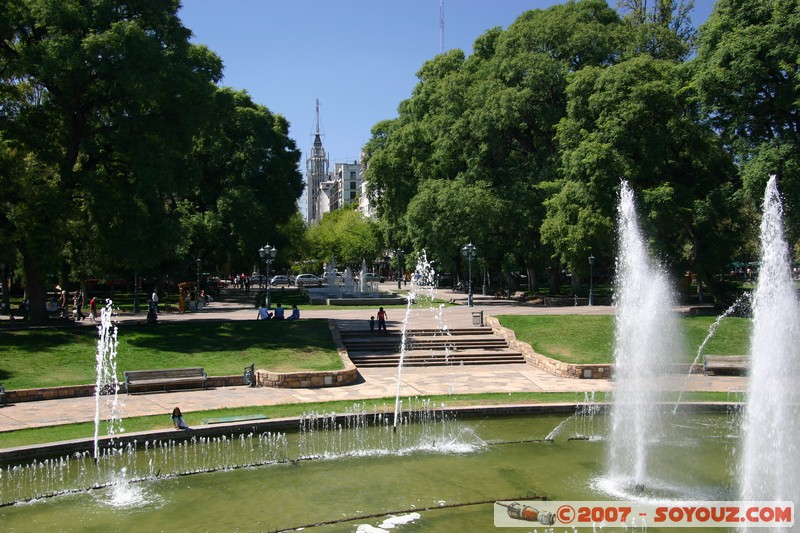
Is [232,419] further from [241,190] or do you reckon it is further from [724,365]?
[241,190]

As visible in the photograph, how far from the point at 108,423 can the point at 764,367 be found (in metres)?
14.1

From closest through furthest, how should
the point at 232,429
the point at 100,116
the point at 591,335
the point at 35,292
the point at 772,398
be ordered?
the point at 772,398
the point at 232,429
the point at 591,335
the point at 35,292
the point at 100,116

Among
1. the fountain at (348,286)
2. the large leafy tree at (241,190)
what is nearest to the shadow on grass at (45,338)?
the large leafy tree at (241,190)

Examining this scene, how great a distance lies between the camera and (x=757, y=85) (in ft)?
97.0

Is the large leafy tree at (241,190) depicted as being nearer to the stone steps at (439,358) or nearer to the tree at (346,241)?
the stone steps at (439,358)

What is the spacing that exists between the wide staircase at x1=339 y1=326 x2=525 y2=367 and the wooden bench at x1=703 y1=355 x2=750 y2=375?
6.45 metres

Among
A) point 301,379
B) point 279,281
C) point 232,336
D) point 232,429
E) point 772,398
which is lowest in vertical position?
point 232,429

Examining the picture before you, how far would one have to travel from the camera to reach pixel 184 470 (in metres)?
14.0

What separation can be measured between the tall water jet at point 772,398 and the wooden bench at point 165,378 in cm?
1536

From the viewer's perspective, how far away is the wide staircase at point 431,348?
26266 millimetres

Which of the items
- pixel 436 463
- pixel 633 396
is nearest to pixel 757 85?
pixel 633 396

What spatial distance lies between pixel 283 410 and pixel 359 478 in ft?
17.2

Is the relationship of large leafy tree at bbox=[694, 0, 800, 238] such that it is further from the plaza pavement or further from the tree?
the tree

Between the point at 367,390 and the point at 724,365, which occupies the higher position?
the point at 724,365
